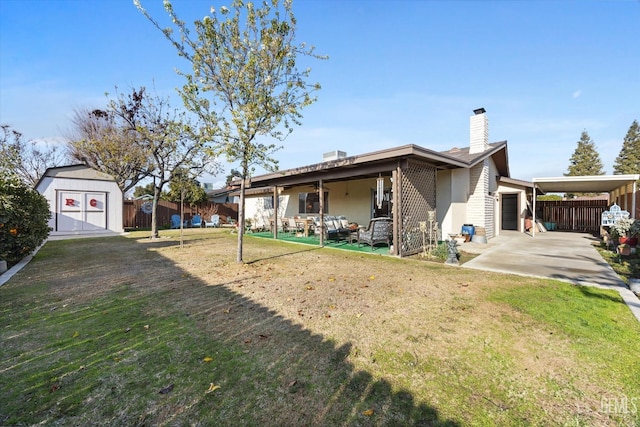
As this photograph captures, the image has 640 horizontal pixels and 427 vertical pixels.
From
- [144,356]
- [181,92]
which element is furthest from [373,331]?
[181,92]

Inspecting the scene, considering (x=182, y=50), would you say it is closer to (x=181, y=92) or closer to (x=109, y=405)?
(x=181, y=92)

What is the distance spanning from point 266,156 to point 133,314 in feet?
14.2

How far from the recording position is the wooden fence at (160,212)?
1954cm

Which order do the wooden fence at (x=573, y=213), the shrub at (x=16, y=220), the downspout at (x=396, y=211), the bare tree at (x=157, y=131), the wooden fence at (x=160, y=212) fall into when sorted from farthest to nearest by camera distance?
1. the wooden fence at (x=160, y=212)
2. the wooden fence at (x=573, y=213)
3. the bare tree at (x=157, y=131)
4. the downspout at (x=396, y=211)
5. the shrub at (x=16, y=220)

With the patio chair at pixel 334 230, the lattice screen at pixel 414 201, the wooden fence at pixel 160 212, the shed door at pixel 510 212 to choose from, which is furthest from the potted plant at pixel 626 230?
the wooden fence at pixel 160 212

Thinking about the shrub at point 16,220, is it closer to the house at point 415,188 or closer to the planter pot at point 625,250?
the house at point 415,188

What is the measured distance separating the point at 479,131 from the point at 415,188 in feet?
17.0

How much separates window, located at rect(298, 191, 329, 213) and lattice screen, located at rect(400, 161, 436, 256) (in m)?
6.62

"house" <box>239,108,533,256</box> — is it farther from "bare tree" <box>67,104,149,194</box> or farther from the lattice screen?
"bare tree" <box>67,104,149,194</box>

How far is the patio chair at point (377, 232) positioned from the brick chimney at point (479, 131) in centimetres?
570

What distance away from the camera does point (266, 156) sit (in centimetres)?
682

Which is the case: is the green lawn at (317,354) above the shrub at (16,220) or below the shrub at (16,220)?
below

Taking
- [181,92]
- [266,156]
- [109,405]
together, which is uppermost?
[181,92]

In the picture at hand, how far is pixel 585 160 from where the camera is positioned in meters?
37.8
